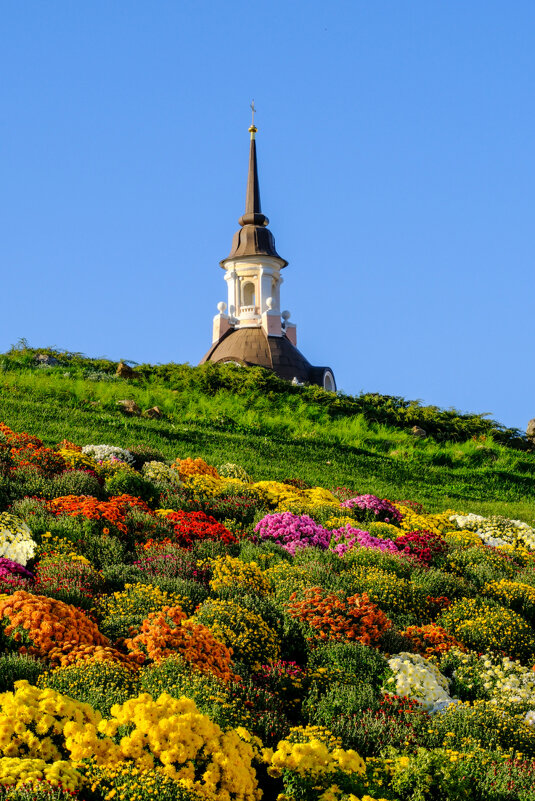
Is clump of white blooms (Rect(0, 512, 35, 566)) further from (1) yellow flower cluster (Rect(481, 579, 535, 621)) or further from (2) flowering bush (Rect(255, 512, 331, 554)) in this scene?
(1) yellow flower cluster (Rect(481, 579, 535, 621))

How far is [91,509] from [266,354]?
87.1 ft

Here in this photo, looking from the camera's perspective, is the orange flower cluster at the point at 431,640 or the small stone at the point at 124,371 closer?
the orange flower cluster at the point at 431,640

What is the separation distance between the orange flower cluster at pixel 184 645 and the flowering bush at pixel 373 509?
585 centimetres

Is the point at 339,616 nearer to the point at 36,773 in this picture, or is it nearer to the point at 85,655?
the point at 85,655

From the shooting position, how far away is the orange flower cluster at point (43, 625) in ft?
19.1

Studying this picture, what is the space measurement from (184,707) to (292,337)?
33.8 meters

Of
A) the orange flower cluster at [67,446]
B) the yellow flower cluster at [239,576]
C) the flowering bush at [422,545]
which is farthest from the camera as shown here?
the orange flower cluster at [67,446]

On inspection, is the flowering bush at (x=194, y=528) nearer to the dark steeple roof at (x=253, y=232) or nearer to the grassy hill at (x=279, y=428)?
the grassy hill at (x=279, y=428)

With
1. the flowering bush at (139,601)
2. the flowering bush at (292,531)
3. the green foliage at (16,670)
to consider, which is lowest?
the green foliage at (16,670)

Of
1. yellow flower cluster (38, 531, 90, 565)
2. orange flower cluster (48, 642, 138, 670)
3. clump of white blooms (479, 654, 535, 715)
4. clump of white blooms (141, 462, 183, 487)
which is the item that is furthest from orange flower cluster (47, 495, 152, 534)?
clump of white blooms (479, 654, 535, 715)

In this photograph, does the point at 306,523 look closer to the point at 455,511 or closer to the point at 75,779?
the point at 455,511

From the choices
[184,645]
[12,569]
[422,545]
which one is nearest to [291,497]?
[422,545]

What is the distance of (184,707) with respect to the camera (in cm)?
446

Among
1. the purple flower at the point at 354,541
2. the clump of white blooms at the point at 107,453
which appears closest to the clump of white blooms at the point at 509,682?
the purple flower at the point at 354,541
